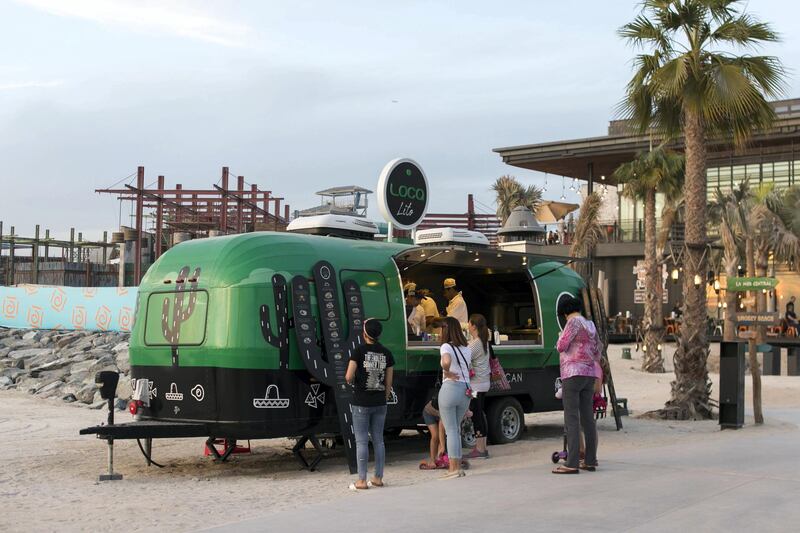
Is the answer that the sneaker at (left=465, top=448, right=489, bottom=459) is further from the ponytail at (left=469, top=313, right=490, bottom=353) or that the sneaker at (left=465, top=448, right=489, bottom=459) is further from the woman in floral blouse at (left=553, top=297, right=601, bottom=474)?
the woman in floral blouse at (left=553, top=297, right=601, bottom=474)

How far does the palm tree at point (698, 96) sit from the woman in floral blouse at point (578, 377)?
25.2 ft

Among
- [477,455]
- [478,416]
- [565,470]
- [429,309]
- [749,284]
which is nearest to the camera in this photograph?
[565,470]

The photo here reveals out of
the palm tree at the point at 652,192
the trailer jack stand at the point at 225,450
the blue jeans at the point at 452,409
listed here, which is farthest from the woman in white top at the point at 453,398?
the palm tree at the point at 652,192

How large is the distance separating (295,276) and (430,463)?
273cm

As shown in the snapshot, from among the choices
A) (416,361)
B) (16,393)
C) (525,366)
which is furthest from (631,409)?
(16,393)

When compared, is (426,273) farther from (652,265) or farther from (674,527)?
(652,265)

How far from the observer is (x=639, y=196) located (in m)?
36.0

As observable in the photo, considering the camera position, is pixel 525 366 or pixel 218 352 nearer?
pixel 218 352

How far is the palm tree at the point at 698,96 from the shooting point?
57.9 feet

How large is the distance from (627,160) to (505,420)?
36483mm

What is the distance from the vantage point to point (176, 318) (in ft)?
37.3

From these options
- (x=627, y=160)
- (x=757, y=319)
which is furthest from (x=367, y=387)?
(x=627, y=160)

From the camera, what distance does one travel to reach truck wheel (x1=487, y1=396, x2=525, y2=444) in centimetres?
1373

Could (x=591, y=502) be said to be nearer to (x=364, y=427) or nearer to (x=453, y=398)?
(x=453, y=398)
